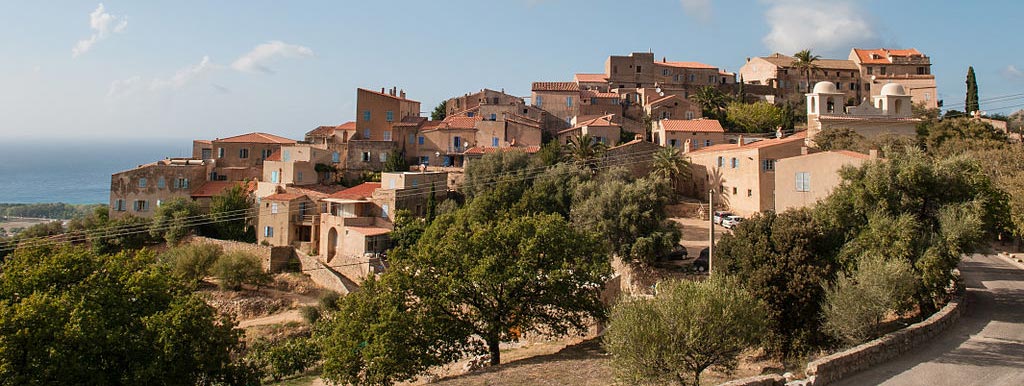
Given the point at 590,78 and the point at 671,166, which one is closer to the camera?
the point at 671,166

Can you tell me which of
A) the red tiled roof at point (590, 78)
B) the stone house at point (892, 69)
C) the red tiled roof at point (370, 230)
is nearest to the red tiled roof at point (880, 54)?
the stone house at point (892, 69)

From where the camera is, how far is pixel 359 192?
50688 millimetres

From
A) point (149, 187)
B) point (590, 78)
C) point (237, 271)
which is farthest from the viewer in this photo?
point (590, 78)

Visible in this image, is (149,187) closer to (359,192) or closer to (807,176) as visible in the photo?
(359,192)

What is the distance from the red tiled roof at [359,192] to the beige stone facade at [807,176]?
26.1 m

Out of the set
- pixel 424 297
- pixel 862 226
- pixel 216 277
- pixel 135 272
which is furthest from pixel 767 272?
pixel 216 277

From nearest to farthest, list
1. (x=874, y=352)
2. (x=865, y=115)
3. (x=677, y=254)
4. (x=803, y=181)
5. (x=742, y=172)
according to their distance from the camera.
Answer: (x=874, y=352), (x=803, y=181), (x=677, y=254), (x=742, y=172), (x=865, y=115)

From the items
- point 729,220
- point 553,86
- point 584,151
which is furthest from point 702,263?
point 553,86

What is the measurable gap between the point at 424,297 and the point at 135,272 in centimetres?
933

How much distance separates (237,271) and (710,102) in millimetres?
46211

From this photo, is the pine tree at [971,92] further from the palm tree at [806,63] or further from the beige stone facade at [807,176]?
the beige stone facade at [807,176]

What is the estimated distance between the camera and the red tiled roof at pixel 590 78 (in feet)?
254

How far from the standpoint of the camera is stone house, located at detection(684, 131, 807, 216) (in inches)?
1778

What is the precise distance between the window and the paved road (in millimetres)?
10499
